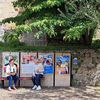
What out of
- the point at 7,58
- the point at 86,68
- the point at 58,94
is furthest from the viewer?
the point at 86,68

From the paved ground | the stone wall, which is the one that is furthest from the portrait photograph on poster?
the paved ground

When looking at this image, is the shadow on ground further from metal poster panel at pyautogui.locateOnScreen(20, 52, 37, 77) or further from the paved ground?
metal poster panel at pyautogui.locateOnScreen(20, 52, 37, 77)

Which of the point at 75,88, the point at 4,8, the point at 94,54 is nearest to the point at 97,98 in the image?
the point at 75,88

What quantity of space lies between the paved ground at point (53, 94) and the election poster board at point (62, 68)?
497 mm

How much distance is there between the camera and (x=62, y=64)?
46.0 ft

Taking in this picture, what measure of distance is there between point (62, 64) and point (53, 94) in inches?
67.0

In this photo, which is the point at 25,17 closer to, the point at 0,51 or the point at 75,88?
the point at 0,51

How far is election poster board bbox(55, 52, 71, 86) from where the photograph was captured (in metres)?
14.0

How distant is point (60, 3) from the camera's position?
40.1 feet

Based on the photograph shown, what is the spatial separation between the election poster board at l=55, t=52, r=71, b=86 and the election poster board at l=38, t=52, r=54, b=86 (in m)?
0.19

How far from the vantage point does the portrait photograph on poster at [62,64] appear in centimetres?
1400

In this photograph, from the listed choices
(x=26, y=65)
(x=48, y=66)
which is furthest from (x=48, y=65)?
(x=26, y=65)

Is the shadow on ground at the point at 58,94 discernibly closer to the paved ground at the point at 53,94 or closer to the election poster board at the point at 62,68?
the paved ground at the point at 53,94

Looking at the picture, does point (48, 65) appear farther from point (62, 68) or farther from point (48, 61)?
point (62, 68)
